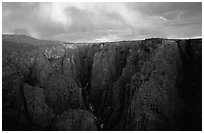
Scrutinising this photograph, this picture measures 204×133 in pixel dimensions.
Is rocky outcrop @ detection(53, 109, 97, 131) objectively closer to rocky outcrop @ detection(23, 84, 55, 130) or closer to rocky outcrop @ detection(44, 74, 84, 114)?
rocky outcrop @ detection(23, 84, 55, 130)

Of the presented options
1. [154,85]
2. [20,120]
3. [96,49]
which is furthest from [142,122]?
[96,49]

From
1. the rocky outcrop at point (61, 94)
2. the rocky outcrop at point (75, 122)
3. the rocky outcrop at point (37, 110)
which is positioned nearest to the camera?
the rocky outcrop at point (75, 122)

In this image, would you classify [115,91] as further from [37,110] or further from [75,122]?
[37,110]

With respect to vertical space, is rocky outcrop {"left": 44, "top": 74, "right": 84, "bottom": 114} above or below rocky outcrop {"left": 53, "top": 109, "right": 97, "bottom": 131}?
above


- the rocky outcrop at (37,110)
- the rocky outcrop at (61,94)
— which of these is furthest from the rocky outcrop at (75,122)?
the rocky outcrop at (61,94)

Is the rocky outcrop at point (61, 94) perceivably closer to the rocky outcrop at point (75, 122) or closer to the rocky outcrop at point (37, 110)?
the rocky outcrop at point (37, 110)

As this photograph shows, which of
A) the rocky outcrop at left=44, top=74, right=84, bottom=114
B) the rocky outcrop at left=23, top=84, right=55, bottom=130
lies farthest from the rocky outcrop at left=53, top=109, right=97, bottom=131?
the rocky outcrop at left=44, top=74, right=84, bottom=114

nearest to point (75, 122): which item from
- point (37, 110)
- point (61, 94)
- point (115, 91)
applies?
point (37, 110)

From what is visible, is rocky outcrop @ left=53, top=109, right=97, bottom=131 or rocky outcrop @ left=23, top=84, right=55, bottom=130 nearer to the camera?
rocky outcrop @ left=53, top=109, right=97, bottom=131

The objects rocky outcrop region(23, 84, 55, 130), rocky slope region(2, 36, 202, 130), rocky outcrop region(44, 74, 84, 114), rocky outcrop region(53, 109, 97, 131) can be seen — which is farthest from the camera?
rocky outcrop region(44, 74, 84, 114)
